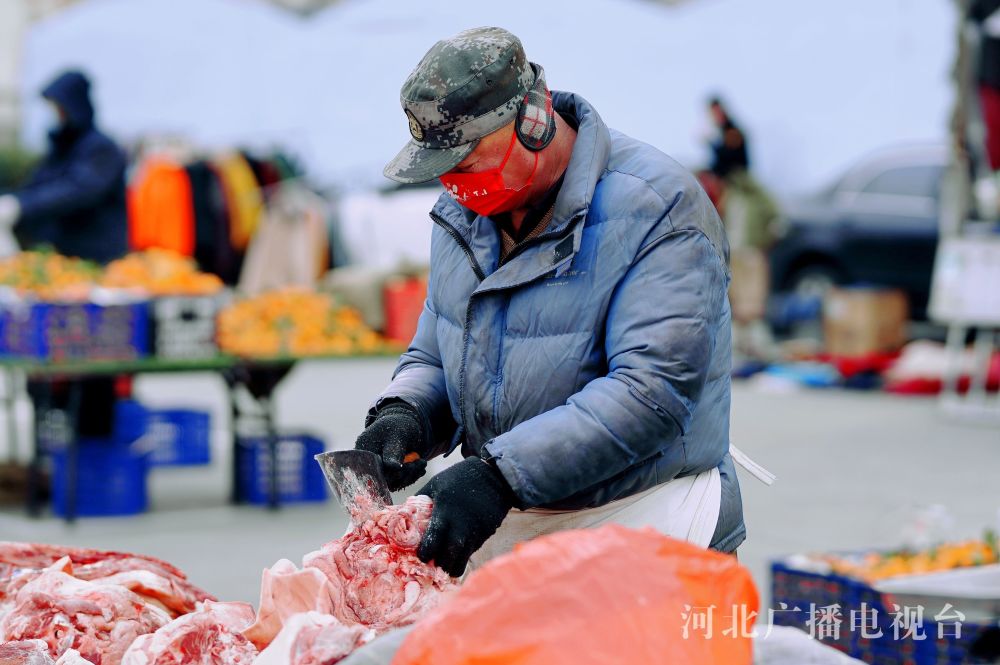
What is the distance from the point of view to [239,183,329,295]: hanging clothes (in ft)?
45.8

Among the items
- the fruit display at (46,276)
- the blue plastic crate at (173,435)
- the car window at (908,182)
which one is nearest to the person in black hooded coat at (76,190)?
the fruit display at (46,276)

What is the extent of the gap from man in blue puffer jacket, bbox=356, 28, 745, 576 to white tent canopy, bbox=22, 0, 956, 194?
28.9ft

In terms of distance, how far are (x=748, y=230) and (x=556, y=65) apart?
3139 millimetres

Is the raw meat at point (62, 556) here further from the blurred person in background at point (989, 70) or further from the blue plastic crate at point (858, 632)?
the blurred person in background at point (989, 70)

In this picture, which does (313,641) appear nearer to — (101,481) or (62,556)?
(62,556)

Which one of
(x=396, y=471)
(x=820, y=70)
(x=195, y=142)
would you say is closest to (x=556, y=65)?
(x=820, y=70)

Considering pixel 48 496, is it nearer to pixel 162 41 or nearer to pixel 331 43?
pixel 331 43

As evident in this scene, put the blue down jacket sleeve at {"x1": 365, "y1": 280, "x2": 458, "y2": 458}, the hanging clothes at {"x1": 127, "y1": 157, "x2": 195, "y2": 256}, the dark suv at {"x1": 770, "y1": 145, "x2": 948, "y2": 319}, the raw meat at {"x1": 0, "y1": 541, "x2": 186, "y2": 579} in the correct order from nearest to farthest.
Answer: the blue down jacket sleeve at {"x1": 365, "y1": 280, "x2": 458, "y2": 458}
the raw meat at {"x1": 0, "y1": 541, "x2": 186, "y2": 579}
the hanging clothes at {"x1": 127, "y1": 157, "x2": 195, "y2": 256}
the dark suv at {"x1": 770, "y1": 145, "x2": 948, "y2": 319}

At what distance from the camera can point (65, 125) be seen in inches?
352

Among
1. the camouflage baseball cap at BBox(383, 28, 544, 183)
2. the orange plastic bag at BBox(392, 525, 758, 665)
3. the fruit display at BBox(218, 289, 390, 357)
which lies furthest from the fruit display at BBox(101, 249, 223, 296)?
the orange plastic bag at BBox(392, 525, 758, 665)

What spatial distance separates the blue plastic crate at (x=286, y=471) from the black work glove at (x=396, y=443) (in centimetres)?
508

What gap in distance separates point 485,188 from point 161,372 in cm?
490

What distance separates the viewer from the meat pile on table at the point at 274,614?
103 inches

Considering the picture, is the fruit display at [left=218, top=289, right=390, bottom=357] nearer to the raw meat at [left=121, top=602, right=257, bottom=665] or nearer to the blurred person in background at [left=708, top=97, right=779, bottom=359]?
the raw meat at [left=121, top=602, right=257, bottom=665]
